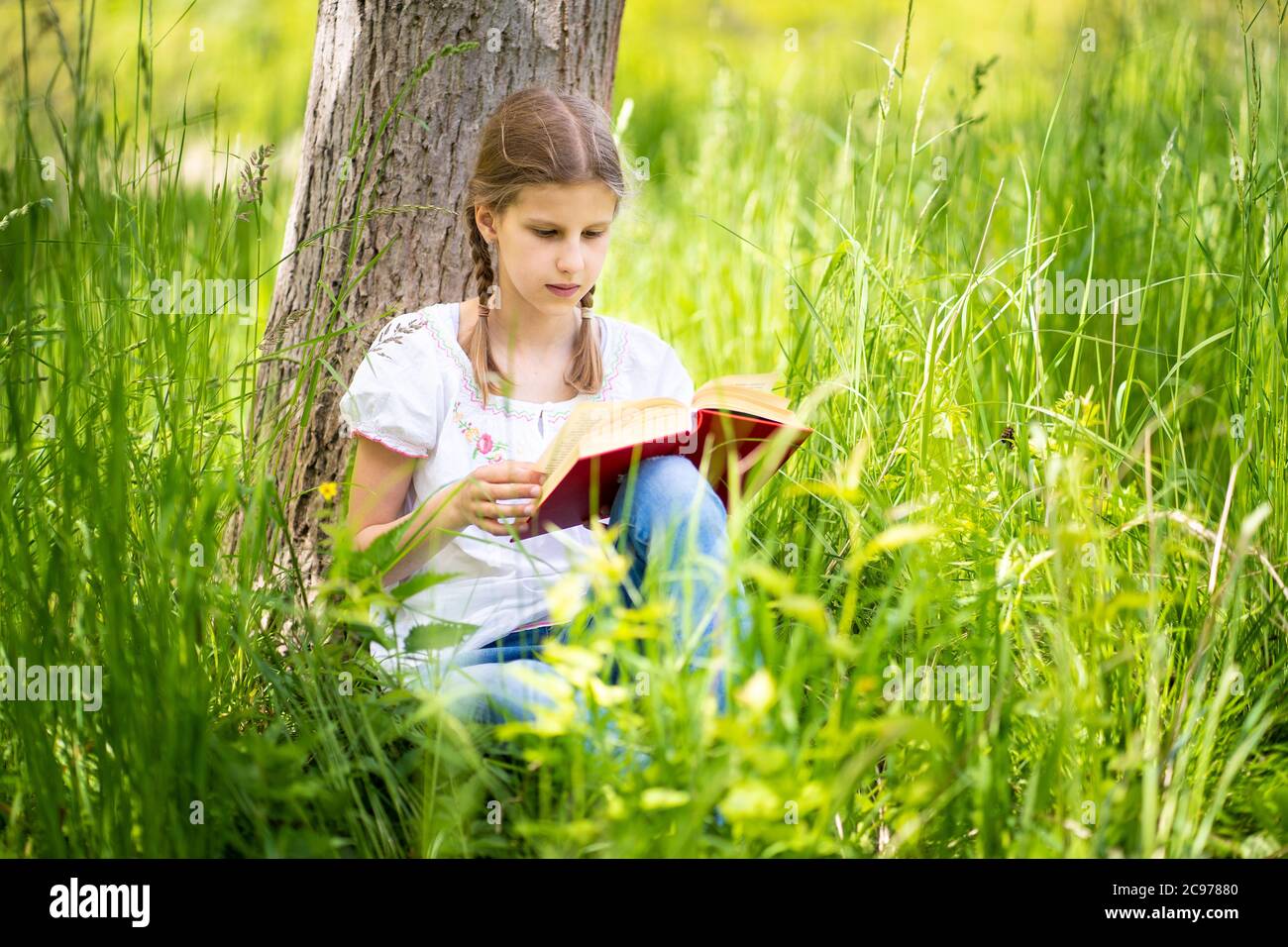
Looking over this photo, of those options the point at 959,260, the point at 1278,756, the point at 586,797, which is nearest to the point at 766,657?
the point at 586,797

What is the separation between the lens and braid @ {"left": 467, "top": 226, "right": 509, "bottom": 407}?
6.88ft

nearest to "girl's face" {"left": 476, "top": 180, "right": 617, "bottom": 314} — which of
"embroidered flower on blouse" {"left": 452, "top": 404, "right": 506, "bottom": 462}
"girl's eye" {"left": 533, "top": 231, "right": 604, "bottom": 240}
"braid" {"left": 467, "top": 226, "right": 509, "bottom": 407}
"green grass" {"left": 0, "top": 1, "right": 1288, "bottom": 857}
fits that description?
"girl's eye" {"left": 533, "top": 231, "right": 604, "bottom": 240}

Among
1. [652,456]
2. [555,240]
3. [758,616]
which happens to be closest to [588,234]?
[555,240]

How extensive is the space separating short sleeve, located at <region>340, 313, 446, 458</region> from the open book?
292 mm

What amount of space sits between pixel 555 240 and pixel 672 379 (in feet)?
1.35

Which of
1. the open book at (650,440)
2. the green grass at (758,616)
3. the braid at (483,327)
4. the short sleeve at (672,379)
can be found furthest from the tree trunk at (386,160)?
the open book at (650,440)

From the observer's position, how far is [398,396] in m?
2.00

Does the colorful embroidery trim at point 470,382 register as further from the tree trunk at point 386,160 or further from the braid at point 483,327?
the tree trunk at point 386,160

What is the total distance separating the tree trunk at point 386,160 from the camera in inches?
88.7

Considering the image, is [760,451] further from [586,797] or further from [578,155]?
[578,155]

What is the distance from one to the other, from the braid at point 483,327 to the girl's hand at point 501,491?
27cm

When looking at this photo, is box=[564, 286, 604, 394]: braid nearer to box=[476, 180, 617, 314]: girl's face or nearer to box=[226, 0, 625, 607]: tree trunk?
box=[476, 180, 617, 314]: girl's face

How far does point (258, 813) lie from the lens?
142cm
